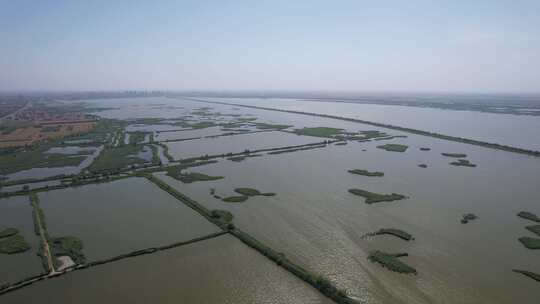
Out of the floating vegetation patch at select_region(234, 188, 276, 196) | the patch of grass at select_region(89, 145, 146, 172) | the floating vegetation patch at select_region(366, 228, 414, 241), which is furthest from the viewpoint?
the patch of grass at select_region(89, 145, 146, 172)

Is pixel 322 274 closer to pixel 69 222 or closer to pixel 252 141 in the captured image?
pixel 69 222

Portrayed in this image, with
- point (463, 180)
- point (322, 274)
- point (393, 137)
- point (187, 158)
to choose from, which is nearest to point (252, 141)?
point (187, 158)

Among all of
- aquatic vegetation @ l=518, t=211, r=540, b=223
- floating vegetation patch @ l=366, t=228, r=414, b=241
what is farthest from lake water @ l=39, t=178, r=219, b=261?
aquatic vegetation @ l=518, t=211, r=540, b=223

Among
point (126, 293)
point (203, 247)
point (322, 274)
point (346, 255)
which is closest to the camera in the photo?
point (126, 293)

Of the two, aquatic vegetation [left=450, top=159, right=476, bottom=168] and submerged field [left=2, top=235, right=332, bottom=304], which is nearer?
submerged field [left=2, top=235, right=332, bottom=304]

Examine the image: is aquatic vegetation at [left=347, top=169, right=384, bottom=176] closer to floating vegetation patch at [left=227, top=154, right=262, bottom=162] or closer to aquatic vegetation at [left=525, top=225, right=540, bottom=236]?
floating vegetation patch at [left=227, top=154, right=262, bottom=162]

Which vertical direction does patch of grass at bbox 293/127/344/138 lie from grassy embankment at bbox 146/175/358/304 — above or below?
above

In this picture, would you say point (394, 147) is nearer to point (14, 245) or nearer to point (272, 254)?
point (272, 254)

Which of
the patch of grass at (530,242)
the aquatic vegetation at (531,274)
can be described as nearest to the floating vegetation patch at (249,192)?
the aquatic vegetation at (531,274)
